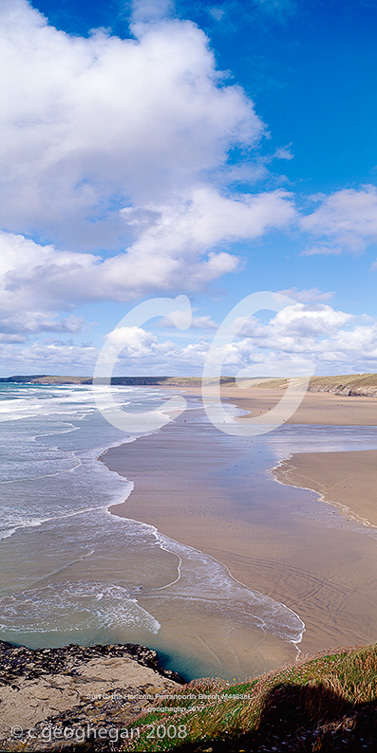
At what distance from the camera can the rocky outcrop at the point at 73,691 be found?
12.3 ft

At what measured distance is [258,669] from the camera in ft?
17.3

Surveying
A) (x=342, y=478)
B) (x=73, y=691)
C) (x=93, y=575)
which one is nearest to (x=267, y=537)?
(x=93, y=575)

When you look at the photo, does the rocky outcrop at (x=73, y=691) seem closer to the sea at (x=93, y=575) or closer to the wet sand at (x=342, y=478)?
the sea at (x=93, y=575)

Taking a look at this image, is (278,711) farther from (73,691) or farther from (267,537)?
(267,537)

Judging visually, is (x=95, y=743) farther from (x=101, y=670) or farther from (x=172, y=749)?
(x=101, y=670)

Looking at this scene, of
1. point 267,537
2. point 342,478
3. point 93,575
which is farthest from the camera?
point 342,478

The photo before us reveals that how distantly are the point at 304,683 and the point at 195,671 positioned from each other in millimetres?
1754

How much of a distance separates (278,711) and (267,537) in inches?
250

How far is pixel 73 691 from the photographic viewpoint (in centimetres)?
443

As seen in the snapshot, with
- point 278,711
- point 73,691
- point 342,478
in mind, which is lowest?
point 342,478

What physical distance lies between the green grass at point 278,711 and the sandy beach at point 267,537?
1266 mm

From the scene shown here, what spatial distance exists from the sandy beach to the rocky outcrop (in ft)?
3.49

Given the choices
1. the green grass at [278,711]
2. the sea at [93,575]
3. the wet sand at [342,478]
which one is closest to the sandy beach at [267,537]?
the wet sand at [342,478]

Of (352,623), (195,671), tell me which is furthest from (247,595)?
(195,671)
